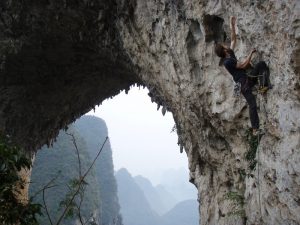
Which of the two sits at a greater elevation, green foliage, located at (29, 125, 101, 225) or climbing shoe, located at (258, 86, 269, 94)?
green foliage, located at (29, 125, 101, 225)

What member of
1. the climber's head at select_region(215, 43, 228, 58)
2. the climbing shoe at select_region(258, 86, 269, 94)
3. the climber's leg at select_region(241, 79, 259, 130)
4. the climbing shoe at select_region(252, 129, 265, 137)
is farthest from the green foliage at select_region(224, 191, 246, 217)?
the climber's head at select_region(215, 43, 228, 58)

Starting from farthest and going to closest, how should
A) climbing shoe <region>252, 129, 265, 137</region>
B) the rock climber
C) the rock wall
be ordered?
climbing shoe <region>252, 129, 265, 137</region> → the rock climber → the rock wall

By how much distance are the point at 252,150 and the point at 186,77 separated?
2.44 m

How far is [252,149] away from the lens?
6.45m

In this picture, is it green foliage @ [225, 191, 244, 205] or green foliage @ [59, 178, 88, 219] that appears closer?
green foliage @ [59, 178, 88, 219]

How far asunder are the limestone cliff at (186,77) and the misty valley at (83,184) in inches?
89.4

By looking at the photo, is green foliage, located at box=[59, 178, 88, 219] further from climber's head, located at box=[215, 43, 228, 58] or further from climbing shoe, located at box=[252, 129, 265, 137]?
climber's head, located at box=[215, 43, 228, 58]

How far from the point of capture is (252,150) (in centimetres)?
645

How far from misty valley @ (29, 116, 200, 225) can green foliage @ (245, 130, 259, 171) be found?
8.01 feet

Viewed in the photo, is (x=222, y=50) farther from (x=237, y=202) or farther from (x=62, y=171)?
(x=62, y=171)

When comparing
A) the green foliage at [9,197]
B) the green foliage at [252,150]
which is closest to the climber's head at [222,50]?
the green foliage at [252,150]

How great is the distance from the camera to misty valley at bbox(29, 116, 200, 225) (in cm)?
651

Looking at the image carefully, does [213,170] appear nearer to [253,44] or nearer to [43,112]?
[253,44]

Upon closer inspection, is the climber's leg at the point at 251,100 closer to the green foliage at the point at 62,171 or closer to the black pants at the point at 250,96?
the black pants at the point at 250,96
